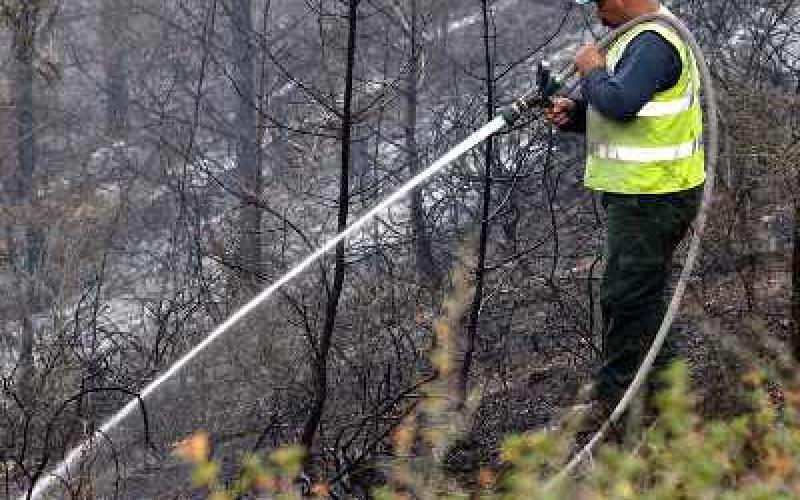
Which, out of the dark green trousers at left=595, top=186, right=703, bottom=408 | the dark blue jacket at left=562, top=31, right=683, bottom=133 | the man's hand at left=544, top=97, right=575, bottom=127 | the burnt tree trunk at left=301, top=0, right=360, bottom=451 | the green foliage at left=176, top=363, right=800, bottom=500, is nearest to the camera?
the green foliage at left=176, top=363, right=800, bottom=500

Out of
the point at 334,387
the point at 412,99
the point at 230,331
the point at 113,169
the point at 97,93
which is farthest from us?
the point at 97,93

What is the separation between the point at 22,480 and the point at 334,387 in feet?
6.53

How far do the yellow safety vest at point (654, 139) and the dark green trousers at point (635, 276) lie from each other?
0.21 feet

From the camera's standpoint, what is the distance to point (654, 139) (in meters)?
4.26

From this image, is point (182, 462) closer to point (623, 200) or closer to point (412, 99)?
point (623, 200)

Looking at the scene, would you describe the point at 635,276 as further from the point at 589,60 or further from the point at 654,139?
the point at 589,60

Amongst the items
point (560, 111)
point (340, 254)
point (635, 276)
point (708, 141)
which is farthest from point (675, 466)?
point (340, 254)

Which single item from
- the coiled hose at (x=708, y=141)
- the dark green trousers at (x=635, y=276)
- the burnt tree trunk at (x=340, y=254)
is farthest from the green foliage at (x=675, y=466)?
the burnt tree trunk at (x=340, y=254)

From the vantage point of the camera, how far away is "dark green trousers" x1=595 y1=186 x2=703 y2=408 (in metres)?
4.37

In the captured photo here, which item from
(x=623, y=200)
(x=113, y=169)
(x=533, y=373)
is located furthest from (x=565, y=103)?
(x=113, y=169)

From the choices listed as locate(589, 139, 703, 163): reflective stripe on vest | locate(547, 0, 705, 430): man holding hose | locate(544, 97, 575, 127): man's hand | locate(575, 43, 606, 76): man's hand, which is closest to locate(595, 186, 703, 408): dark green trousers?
locate(547, 0, 705, 430): man holding hose

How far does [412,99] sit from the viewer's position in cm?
1325

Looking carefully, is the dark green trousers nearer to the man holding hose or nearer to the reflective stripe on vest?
the man holding hose

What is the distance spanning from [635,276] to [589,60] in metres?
0.82
